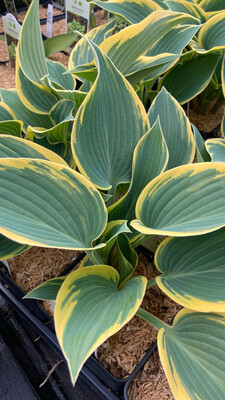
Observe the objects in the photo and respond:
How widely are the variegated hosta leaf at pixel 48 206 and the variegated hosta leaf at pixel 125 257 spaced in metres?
0.12

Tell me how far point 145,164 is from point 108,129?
0.10 metres

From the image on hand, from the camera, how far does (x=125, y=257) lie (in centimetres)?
70

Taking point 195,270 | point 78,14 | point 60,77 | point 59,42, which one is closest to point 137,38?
point 60,77

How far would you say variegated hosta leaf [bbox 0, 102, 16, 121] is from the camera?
0.82 meters

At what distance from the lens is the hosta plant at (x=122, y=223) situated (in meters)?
0.49

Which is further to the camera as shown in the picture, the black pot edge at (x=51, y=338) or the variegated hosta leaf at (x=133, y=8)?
the variegated hosta leaf at (x=133, y=8)

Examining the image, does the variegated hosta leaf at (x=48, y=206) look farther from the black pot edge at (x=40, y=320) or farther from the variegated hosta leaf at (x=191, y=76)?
the variegated hosta leaf at (x=191, y=76)

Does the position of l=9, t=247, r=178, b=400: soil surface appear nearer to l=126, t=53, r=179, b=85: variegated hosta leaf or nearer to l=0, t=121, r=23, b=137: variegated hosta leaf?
l=0, t=121, r=23, b=137: variegated hosta leaf

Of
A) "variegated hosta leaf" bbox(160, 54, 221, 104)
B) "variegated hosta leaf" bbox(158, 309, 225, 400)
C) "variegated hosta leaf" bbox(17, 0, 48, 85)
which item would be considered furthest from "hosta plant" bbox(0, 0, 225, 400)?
"variegated hosta leaf" bbox(160, 54, 221, 104)

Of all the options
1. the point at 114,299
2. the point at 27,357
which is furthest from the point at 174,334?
the point at 27,357

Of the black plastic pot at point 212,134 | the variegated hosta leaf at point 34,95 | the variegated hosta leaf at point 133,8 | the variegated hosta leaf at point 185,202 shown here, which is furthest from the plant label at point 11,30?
the variegated hosta leaf at point 185,202

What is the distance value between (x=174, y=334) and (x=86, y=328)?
0.18 m

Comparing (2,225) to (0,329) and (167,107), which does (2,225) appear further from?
(0,329)

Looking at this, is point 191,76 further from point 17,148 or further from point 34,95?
point 17,148
